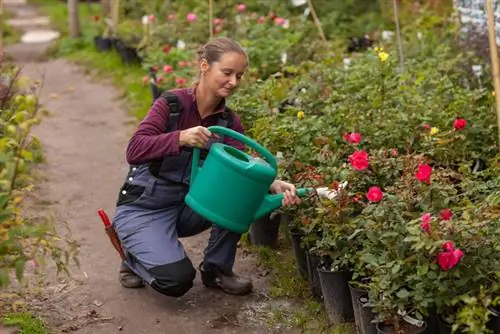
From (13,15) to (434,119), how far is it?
13.6m

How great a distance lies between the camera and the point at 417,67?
6.69m

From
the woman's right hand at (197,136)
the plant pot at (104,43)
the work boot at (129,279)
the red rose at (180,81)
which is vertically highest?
the woman's right hand at (197,136)

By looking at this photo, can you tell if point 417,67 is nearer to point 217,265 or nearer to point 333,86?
point 333,86

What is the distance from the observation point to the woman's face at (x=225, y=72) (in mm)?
4012

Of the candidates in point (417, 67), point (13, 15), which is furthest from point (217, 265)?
point (13, 15)

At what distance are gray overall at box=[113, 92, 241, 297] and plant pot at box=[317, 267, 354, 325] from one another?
0.60 m

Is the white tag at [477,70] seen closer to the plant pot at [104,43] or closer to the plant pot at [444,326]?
the plant pot at [444,326]

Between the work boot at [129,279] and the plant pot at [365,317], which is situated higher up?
the plant pot at [365,317]

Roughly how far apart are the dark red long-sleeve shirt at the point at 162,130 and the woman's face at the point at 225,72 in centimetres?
17

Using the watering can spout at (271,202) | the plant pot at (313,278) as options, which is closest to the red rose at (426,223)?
the watering can spout at (271,202)

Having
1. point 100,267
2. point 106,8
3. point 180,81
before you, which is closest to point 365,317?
point 100,267

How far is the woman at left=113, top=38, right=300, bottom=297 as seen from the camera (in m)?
4.02

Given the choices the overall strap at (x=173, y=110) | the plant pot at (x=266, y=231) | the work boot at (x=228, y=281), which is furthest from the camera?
the plant pot at (x=266, y=231)

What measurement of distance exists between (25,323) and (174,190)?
93cm
